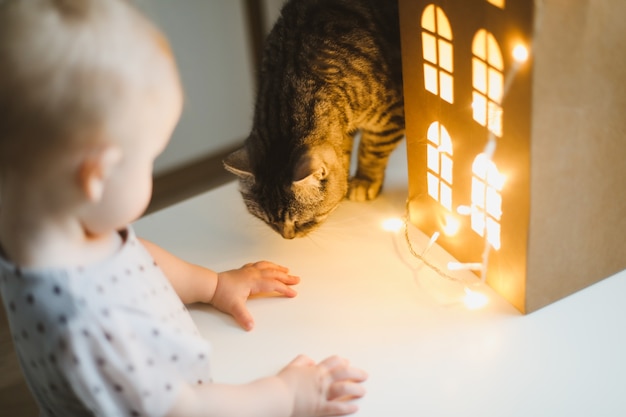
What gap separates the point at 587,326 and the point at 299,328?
1.08ft

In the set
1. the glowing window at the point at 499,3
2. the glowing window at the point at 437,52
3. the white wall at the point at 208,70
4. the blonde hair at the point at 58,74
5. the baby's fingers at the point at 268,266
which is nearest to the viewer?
the blonde hair at the point at 58,74

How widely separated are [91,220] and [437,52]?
17.3 inches

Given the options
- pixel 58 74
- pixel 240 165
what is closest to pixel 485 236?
pixel 240 165

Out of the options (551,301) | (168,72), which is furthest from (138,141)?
(551,301)

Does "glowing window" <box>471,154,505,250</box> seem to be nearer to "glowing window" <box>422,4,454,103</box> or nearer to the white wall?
"glowing window" <box>422,4,454,103</box>

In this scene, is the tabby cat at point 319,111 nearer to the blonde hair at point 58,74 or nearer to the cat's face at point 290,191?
the cat's face at point 290,191

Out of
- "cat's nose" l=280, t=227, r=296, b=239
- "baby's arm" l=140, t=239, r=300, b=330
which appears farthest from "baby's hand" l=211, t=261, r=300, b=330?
"cat's nose" l=280, t=227, r=296, b=239

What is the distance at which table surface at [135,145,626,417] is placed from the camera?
2.42 ft

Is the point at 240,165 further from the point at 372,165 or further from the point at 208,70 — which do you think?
the point at 208,70

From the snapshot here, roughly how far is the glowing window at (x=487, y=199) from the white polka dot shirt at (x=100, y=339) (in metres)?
0.37

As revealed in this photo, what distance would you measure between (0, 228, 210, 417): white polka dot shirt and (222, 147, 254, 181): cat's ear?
1.16 ft

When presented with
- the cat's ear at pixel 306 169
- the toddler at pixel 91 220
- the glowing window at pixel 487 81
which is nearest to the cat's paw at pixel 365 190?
the cat's ear at pixel 306 169

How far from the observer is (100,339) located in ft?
2.03

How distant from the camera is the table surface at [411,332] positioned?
29.1 inches
